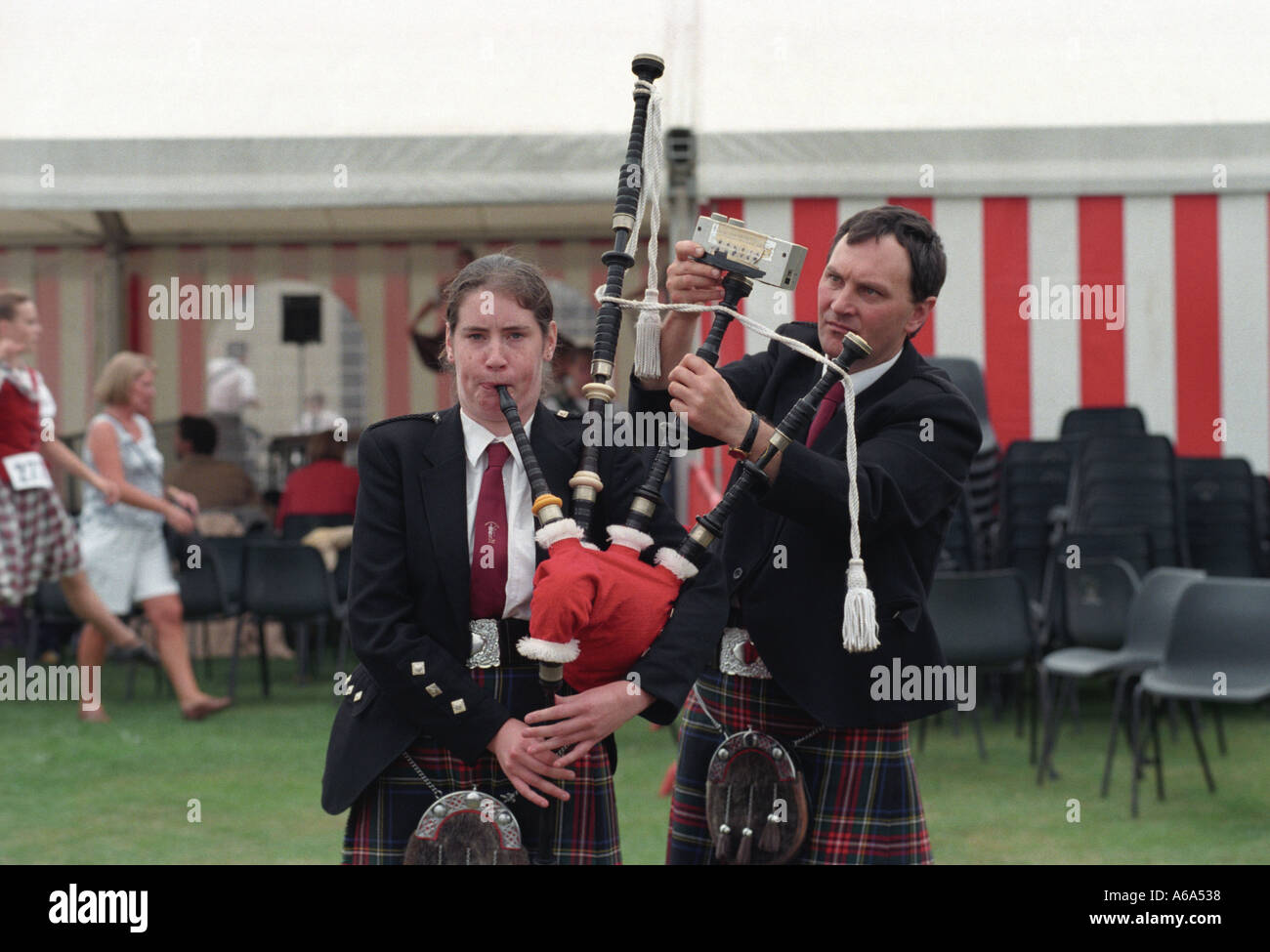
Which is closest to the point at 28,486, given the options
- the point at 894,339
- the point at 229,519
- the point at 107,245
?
the point at 229,519

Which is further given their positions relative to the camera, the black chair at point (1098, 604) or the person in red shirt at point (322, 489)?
the person in red shirt at point (322, 489)

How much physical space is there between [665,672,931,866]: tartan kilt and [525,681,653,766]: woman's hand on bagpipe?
1.10 ft

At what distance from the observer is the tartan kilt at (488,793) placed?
68.4 inches

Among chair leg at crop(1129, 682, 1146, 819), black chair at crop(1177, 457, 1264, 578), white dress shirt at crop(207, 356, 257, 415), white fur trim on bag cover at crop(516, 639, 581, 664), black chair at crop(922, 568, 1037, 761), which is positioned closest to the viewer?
white fur trim on bag cover at crop(516, 639, 581, 664)

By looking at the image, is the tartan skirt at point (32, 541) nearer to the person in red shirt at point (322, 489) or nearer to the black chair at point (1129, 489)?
the person in red shirt at point (322, 489)

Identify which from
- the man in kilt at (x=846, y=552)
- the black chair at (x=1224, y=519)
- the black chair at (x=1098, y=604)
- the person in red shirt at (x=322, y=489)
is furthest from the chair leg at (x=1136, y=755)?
the person in red shirt at (x=322, y=489)

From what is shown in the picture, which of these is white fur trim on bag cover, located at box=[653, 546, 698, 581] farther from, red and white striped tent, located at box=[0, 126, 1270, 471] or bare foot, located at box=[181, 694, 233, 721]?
bare foot, located at box=[181, 694, 233, 721]

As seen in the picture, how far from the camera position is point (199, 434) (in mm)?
7965

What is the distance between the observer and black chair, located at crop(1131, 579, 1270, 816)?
4270mm

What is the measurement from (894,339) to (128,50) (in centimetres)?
541

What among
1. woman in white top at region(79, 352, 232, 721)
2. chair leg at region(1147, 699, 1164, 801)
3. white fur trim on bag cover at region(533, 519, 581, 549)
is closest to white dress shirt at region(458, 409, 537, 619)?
white fur trim on bag cover at region(533, 519, 581, 549)

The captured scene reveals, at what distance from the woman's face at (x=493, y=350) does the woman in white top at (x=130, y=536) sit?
4.20 meters

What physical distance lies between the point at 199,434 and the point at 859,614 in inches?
271

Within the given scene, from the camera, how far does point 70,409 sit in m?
9.12
